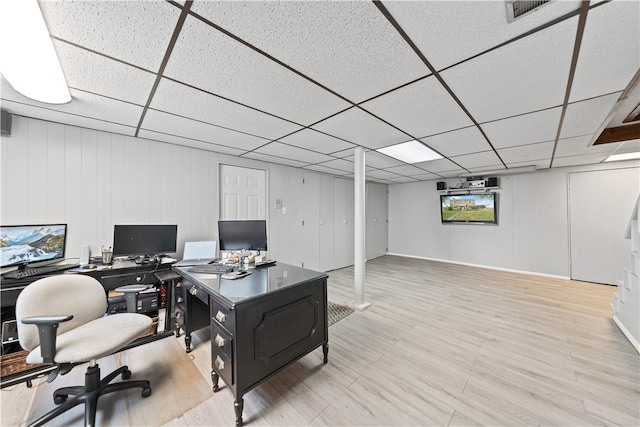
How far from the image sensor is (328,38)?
1253 mm

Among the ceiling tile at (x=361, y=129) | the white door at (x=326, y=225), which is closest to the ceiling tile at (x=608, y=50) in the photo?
the ceiling tile at (x=361, y=129)

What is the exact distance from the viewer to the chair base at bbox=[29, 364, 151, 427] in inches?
56.2

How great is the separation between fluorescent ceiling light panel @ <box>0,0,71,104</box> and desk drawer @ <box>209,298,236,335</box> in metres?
1.77

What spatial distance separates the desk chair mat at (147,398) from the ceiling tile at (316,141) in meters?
2.64

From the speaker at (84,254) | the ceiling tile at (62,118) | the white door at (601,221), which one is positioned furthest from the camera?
the white door at (601,221)

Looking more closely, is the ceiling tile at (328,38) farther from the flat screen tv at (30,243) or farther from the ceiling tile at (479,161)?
the ceiling tile at (479,161)

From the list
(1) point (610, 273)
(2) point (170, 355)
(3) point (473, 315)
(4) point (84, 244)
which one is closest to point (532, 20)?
(3) point (473, 315)

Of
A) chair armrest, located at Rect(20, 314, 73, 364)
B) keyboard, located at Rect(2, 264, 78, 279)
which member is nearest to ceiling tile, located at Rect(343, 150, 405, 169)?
chair armrest, located at Rect(20, 314, 73, 364)

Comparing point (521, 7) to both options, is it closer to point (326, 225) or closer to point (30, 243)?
point (30, 243)

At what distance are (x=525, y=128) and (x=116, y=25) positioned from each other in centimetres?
361

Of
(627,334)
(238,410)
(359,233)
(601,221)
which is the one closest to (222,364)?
(238,410)

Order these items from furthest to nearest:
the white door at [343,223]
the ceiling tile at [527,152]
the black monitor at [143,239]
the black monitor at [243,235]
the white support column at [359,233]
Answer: the white door at [343,223], the white support column at [359,233], the ceiling tile at [527,152], the black monitor at [243,235], the black monitor at [143,239]

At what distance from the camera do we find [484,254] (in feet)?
18.6

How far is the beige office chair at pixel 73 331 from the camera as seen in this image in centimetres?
138
